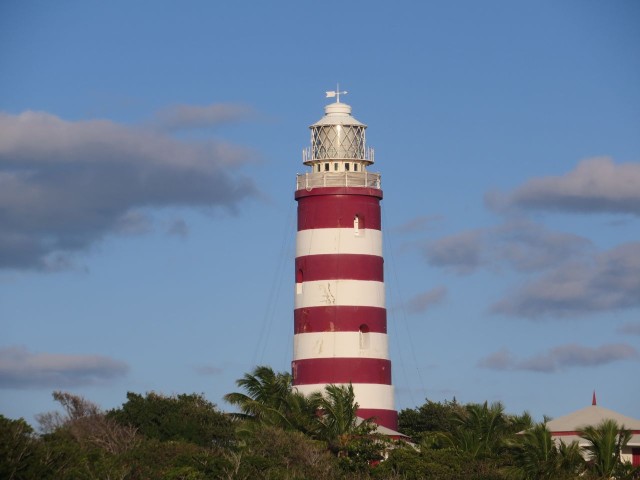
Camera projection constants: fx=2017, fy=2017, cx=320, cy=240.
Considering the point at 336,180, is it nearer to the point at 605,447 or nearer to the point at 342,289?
the point at 342,289

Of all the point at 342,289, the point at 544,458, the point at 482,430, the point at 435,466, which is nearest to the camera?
the point at 544,458

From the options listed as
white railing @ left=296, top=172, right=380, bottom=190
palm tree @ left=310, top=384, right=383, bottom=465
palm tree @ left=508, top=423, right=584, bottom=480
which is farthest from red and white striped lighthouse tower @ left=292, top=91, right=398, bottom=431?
palm tree @ left=508, top=423, right=584, bottom=480

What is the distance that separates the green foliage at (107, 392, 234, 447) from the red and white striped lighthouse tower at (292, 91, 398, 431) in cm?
333

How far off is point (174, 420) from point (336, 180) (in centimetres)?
1013

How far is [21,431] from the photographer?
2168 inches

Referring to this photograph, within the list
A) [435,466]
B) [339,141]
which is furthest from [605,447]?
[339,141]

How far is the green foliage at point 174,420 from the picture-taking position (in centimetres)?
6675

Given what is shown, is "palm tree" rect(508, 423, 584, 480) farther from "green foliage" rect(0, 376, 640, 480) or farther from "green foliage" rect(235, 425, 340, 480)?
"green foliage" rect(235, 425, 340, 480)

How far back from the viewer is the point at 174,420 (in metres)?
67.4

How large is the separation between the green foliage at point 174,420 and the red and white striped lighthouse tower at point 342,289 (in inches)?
131

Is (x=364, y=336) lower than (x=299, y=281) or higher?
lower

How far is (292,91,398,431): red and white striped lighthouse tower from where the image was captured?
226 feet

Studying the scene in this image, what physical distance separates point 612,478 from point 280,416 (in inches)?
490

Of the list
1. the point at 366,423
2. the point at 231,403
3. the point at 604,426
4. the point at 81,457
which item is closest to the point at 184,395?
the point at 231,403
